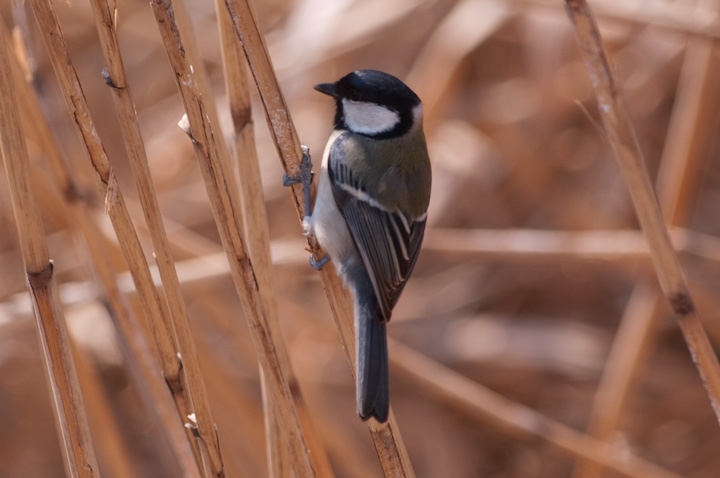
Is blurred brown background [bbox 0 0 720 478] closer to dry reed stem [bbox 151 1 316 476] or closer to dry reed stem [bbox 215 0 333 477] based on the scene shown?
dry reed stem [bbox 215 0 333 477]

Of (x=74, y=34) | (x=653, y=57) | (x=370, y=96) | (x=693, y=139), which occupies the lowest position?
(x=693, y=139)

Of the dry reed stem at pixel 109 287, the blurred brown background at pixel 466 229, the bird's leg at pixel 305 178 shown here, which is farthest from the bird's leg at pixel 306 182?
the blurred brown background at pixel 466 229

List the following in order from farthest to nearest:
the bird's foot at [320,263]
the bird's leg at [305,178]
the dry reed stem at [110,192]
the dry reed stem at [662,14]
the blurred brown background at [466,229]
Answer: the blurred brown background at [466,229] < the dry reed stem at [662,14] < the bird's foot at [320,263] < the bird's leg at [305,178] < the dry reed stem at [110,192]

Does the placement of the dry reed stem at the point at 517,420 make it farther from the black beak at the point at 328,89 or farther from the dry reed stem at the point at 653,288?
the black beak at the point at 328,89

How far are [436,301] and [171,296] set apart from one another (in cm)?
210

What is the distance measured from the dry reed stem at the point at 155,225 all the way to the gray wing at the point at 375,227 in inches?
19.7

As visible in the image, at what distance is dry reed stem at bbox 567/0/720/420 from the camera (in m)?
0.96

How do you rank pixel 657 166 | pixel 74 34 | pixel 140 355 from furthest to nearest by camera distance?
pixel 74 34
pixel 657 166
pixel 140 355

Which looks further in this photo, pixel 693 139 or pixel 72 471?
pixel 693 139

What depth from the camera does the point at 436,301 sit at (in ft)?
9.97

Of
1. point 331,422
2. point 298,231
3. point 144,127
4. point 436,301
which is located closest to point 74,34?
point 144,127

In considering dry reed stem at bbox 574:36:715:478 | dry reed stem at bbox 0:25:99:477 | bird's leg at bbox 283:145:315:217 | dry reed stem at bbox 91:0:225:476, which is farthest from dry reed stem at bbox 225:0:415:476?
dry reed stem at bbox 574:36:715:478

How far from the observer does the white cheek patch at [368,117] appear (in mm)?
1636

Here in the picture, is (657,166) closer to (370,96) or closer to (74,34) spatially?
(370,96)
